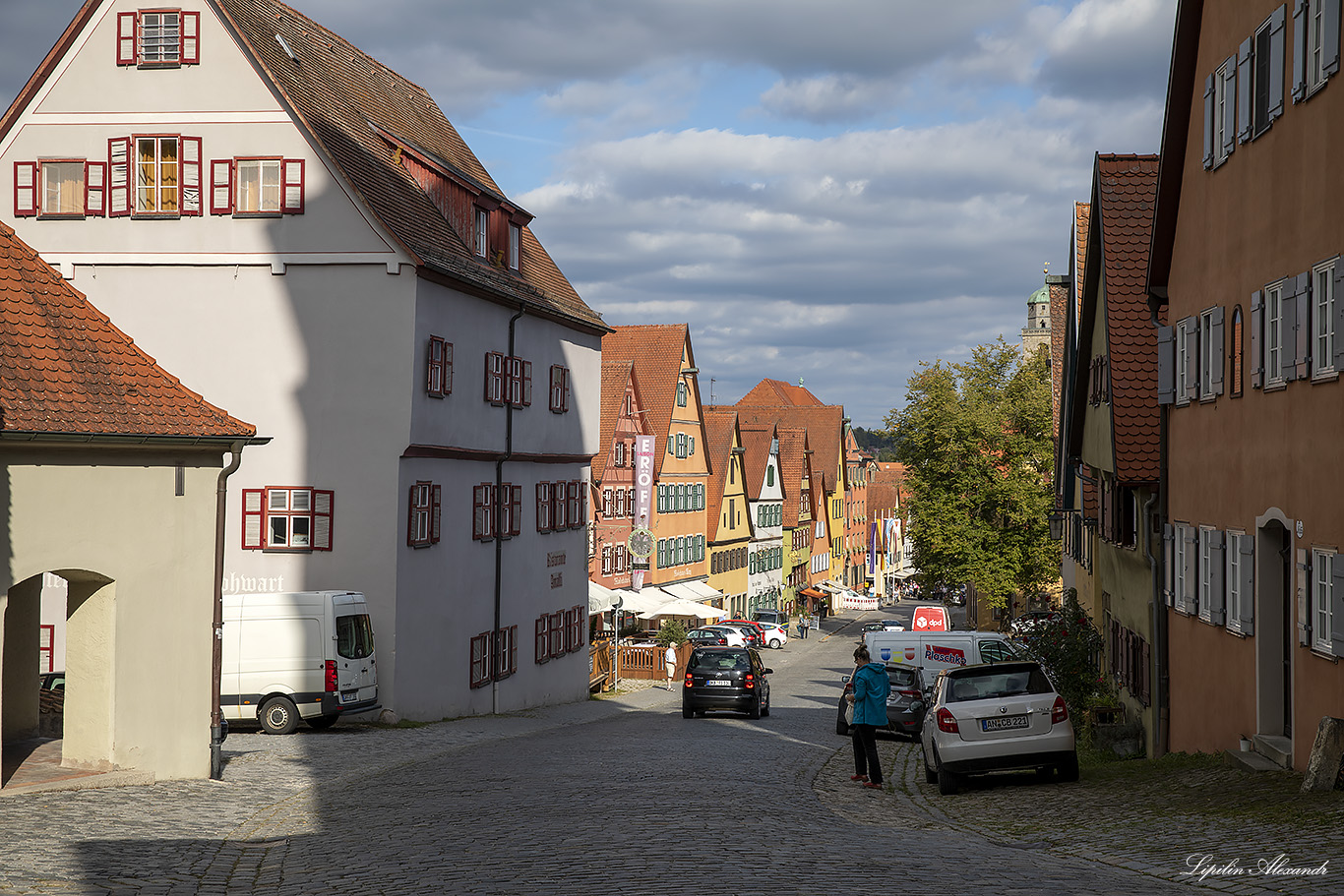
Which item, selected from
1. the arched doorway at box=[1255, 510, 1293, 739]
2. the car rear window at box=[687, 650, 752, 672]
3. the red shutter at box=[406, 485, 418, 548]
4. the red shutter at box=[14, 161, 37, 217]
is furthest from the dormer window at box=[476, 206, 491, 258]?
the arched doorway at box=[1255, 510, 1293, 739]

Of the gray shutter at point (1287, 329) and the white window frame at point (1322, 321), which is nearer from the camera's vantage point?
the white window frame at point (1322, 321)

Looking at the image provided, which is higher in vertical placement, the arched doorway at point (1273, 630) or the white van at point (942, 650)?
the arched doorway at point (1273, 630)

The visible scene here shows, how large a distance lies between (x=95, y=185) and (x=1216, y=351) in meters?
20.5

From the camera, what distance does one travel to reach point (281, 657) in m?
23.3

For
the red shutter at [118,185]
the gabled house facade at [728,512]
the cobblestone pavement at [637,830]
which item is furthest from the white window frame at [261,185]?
the gabled house facade at [728,512]

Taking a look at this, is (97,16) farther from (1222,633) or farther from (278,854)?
(1222,633)

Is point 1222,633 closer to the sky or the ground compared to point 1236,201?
closer to the ground

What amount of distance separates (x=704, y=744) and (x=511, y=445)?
11.8 meters

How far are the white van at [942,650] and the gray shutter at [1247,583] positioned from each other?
15.8 m

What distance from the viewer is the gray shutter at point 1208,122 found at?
1802 cm

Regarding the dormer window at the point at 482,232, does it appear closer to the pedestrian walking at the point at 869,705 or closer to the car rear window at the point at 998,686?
the pedestrian walking at the point at 869,705

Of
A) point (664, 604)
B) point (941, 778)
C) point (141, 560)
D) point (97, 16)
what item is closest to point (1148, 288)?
point (941, 778)

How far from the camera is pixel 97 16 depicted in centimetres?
2605

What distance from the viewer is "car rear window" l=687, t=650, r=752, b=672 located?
30.5m
